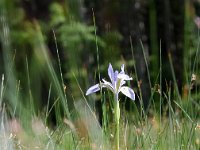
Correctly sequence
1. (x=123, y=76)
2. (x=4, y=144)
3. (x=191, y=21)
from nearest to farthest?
(x=123, y=76)
(x=4, y=144)
(x=191, y=21)

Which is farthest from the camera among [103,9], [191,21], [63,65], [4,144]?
[103,9]

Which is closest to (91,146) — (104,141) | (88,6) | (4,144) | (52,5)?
(104,141)

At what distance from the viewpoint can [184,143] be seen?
1.83m

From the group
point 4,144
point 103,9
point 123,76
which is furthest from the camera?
point 103,9

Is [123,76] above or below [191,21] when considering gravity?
above

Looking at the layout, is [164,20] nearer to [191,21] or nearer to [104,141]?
[191,21]

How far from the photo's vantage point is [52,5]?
5574 mm

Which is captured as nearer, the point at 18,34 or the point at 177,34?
the point at 18,34

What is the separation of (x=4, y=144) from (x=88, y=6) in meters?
4.29

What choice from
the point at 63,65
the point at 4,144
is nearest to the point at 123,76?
the point at 4,144

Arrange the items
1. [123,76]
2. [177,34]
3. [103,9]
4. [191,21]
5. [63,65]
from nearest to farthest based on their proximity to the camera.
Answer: [123,76] → [191,21] → [63,65] → [103,9] → [177,34]

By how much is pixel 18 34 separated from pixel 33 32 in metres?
0.15

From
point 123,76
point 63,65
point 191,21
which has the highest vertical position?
point 123,76

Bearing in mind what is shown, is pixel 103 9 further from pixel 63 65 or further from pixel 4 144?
pixel 4 144
